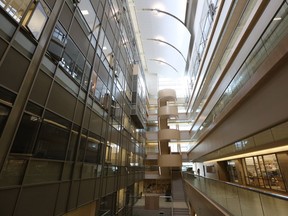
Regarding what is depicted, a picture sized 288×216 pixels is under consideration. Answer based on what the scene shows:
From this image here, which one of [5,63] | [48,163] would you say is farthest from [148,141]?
[5,63]

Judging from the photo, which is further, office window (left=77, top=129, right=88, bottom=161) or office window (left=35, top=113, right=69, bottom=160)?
office window (left=77, top=129, right=88, bottom=161)

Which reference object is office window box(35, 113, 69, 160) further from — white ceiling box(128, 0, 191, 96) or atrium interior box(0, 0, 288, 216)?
white ceiling box(128, 0, 191, 96)

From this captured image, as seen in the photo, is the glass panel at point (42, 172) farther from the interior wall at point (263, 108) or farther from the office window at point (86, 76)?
the interior wall at point (263, 108)

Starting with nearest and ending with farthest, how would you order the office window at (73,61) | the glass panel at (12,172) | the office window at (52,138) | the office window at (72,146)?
the glass panel at (12,172)
the office window at (52,138)
the office window at (73,61)
the office window at (72,146)

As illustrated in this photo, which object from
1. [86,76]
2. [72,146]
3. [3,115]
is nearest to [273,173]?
[72,146]

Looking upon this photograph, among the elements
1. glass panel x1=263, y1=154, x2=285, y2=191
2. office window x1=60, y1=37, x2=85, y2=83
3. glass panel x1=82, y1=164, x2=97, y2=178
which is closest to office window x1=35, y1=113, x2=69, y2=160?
glass panel x1=82, y1=164, x2=97, y2=178

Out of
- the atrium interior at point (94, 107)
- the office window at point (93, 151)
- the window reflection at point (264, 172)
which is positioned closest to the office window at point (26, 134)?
the atrium interior at point (94, 107)

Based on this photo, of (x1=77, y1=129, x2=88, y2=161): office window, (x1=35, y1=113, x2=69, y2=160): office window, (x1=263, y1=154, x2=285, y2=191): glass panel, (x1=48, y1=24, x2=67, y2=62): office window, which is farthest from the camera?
(x1=263, y1=154, x2=285, y2=191): glass panel

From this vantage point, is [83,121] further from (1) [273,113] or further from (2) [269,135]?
(2) [269,135]

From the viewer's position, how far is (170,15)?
78.6ft

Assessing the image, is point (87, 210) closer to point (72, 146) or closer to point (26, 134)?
point (72, 146)

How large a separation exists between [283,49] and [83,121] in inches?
315

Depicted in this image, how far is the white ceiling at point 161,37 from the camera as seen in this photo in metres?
22.8

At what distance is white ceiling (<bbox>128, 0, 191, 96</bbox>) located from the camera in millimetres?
22781
